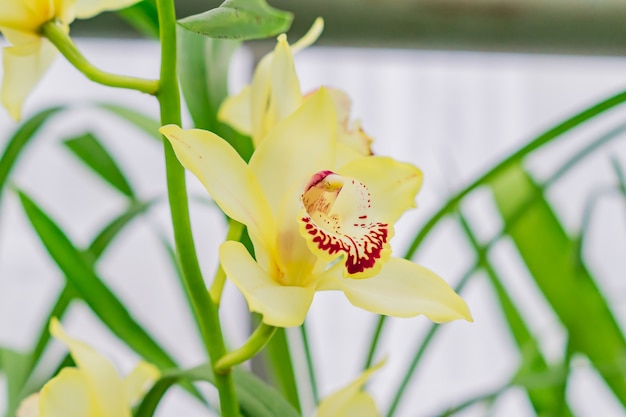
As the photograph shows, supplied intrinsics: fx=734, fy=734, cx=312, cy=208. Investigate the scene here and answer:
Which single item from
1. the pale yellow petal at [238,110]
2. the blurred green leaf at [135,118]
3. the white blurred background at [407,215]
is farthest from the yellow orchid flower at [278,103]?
the white blurred background at [407,215]

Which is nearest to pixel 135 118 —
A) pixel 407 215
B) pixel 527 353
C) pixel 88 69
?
pixel 88 69

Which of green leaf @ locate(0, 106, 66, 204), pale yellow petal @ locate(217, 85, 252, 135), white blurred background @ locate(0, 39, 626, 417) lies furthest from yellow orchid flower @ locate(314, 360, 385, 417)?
white blurred background @ locate(0, 39, 626, 417)

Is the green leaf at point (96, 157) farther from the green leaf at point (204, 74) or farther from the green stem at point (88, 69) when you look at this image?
the green stem at point (88, 69)

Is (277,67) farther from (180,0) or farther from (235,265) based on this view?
(180,0)

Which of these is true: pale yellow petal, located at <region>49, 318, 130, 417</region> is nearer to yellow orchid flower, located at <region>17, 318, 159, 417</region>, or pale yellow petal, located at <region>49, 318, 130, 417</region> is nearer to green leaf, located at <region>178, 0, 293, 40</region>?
yellow orchid flower, located at <region>17, 318, 159, 417</region>

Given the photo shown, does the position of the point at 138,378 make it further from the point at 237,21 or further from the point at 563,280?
the point at 563,280
